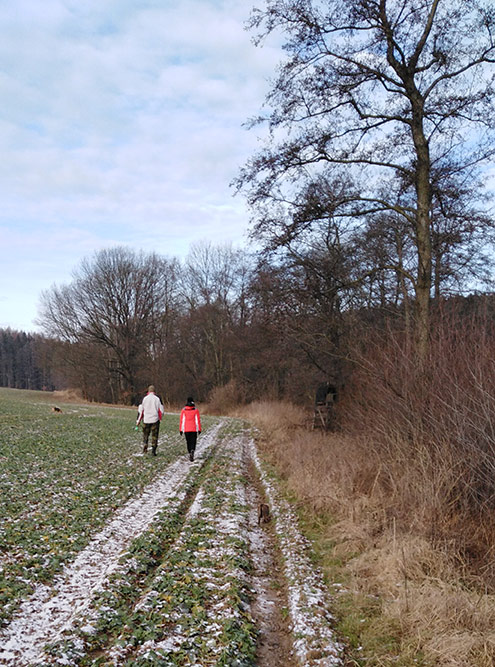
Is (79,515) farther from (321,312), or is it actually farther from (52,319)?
(52,319)

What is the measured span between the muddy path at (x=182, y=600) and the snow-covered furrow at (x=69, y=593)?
1 centimetres

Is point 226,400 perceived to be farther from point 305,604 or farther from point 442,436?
point 305,604

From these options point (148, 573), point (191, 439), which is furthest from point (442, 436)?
point (191, 439)

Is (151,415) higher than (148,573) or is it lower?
higher

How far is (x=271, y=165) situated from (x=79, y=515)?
8051 millimetres

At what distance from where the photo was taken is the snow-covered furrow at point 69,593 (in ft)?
14.0

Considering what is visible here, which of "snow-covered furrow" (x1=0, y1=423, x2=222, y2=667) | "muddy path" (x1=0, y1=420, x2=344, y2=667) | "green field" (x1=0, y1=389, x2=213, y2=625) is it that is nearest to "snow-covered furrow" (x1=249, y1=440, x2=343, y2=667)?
"muddy path" (x1=0, y1=420, x2=344, y2=667)

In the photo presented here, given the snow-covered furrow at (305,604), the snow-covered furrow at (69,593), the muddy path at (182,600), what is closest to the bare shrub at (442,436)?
the snow-covered furrow at (305,604)

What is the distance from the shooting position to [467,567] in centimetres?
536

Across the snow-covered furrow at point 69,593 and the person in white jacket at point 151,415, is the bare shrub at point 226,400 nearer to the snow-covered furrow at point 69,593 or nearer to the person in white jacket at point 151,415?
the person in white jacket at point 151,415

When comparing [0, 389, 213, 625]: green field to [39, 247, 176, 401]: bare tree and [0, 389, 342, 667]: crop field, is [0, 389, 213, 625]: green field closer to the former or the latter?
[0, 389, 342, 667]: crop field

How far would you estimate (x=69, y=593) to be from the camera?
536 centimetres

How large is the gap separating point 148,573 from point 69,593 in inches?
39.8

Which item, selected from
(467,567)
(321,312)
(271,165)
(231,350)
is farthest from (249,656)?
(231,350)
